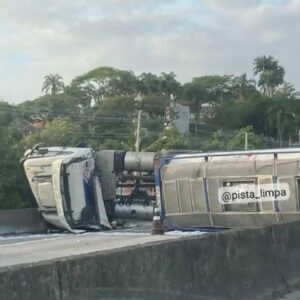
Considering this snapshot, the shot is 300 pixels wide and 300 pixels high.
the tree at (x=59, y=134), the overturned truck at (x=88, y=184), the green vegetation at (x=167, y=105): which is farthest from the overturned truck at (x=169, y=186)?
the green vegetation at (x=167, y=105)

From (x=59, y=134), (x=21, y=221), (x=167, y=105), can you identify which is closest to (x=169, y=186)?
(x=21, y=221)

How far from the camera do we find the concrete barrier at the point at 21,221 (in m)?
22.1

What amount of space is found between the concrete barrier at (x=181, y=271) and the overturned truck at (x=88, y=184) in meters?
11.5

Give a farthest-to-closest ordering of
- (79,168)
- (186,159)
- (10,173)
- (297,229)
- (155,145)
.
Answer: (155,145)
(10,173)
(79,168)
(186,159)
(297,229)

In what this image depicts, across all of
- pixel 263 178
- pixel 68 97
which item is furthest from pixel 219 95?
pixel 263 178

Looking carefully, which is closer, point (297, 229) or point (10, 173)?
point (297, 229)

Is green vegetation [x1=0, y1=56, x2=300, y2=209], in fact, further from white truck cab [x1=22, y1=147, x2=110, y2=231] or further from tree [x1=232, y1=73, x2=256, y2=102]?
white truck cab [x1=22, y1=147, x2=110, y2=231]

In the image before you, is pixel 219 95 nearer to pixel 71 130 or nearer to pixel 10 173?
pixel 71 130

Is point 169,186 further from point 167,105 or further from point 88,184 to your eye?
point 167,105

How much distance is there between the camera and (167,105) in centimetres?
9419

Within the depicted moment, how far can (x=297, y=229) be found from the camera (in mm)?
10523

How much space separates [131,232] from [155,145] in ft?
99.2

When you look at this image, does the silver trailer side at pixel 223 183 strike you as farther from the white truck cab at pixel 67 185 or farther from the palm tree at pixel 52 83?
the palm tree at pixel 52 83

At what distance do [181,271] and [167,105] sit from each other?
87.3m
